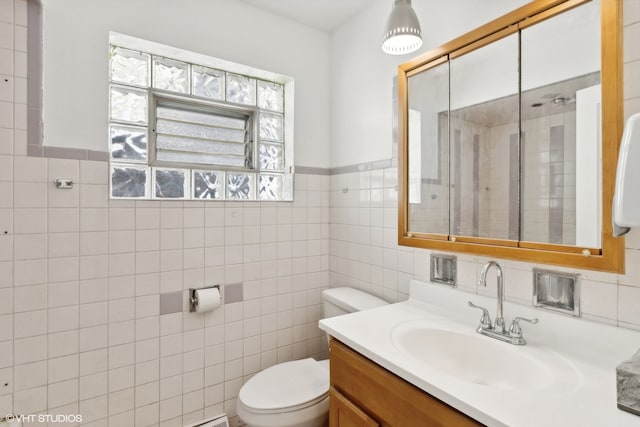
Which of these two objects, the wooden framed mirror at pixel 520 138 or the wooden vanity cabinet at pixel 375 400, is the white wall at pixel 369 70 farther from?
the wooden vanity cabinet at pixel 375 400

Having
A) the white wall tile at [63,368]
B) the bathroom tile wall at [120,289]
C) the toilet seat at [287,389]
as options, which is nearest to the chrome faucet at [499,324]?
the toilet seat at [287,389]

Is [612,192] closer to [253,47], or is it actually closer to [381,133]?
[381,133]

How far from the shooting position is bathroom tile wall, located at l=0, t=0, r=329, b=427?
1.28 meters

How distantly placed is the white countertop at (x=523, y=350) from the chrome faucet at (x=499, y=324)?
4cm

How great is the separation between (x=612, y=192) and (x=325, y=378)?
137cm

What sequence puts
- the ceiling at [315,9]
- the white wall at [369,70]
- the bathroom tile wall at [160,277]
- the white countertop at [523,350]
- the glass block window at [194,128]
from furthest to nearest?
the ceiling at [315,9] → the glass block window at [194,128] → the white wall at [369,70] → the bathroom tile wall at [160,277] → the white countertop at [523,350]

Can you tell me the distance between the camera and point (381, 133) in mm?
1716

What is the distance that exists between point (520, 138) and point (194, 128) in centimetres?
163

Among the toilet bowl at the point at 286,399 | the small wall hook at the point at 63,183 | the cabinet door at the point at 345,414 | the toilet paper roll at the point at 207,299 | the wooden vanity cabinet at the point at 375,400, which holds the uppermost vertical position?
the small wall hook at the point at 63,183

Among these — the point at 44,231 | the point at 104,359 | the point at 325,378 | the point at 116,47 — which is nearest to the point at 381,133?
the point at 325,378

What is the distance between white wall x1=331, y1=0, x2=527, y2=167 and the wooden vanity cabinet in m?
1.08

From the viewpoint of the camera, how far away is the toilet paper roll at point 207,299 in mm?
1603

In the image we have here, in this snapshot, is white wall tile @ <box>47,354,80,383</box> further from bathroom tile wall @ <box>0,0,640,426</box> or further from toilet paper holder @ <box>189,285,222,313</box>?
toilet paper holder @ <box>189,285,222,313</box>

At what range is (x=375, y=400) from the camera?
0.96 m
